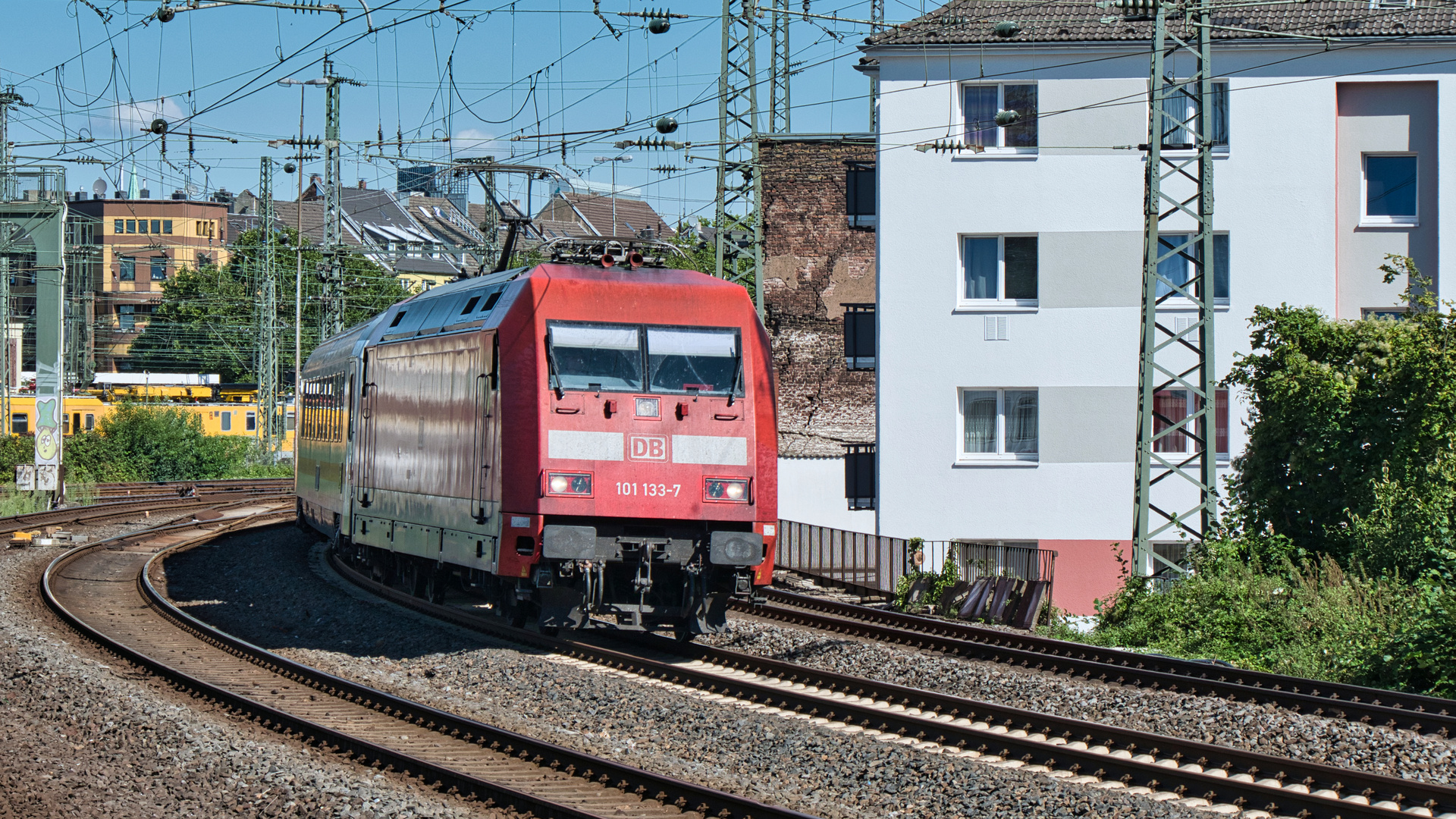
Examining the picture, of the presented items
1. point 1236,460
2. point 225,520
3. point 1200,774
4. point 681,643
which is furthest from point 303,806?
point 225,520

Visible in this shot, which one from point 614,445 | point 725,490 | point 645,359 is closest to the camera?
point 614,445

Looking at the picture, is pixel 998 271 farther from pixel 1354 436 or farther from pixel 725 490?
pixel 725 490

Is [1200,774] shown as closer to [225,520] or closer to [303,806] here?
[303,806]

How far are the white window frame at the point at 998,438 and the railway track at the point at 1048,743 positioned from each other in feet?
36.5

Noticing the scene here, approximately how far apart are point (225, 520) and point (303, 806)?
2715 centimetres

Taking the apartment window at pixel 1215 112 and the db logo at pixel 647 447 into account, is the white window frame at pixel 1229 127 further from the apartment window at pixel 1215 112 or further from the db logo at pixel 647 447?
the db logo at pixel 647 447

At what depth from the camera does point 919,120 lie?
25.4m

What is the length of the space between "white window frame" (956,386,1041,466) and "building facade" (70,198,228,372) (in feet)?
281

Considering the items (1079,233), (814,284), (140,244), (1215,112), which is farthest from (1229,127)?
(140,244)

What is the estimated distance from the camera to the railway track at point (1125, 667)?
10922 millimetres

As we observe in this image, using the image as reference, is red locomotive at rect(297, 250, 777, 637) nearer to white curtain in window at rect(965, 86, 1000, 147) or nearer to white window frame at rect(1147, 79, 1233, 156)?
white curtain in window at rect(965, 86, 1000, 147)

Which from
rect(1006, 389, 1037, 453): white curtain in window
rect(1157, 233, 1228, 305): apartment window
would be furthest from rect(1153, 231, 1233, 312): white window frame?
rect(1006, 389, 1037, 453): white curtain in window

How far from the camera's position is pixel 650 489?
13445 mm

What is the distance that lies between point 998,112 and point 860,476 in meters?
6.94
